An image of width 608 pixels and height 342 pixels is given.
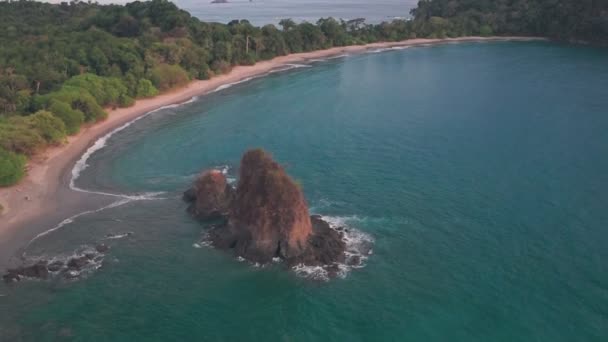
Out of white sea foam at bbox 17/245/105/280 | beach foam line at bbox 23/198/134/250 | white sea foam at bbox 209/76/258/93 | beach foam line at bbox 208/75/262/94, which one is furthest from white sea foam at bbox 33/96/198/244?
white sea foam at bbox 209/76/258/93

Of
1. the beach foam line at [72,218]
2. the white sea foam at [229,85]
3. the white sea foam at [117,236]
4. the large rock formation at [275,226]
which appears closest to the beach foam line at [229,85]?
the white sea foam at [229,85]

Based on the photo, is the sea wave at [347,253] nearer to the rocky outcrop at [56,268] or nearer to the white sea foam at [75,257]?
the white sea foam at [75,257]

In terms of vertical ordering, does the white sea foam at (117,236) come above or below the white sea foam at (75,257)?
above

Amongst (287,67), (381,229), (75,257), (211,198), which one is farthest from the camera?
(287,67)

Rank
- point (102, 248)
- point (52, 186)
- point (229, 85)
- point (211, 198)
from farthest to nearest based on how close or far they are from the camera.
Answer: point (229, 85)
point (52, 186)
point (211, 198)
point (102, 248)

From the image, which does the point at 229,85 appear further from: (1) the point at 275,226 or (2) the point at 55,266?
(2) the point at 55,266

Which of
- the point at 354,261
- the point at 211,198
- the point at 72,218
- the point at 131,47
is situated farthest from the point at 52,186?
the point at 131,47

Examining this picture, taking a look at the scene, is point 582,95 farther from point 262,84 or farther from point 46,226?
point 46,226

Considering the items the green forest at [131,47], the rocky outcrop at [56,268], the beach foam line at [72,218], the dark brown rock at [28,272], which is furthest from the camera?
the green forest at [131,47]

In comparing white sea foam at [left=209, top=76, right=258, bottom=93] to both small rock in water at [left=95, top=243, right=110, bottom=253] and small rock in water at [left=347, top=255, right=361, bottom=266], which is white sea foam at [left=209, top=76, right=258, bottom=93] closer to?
small rock in water at [left=95, top=243, right=110, bottom=253]
